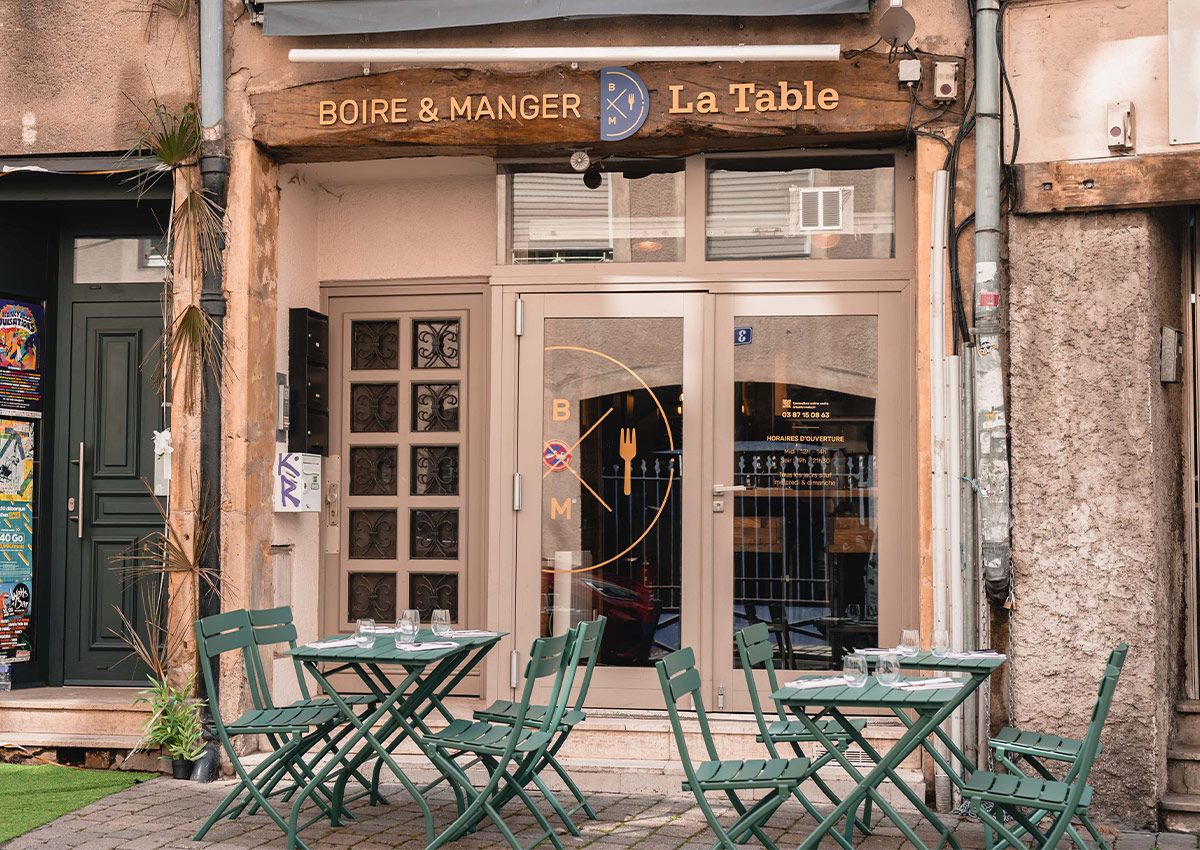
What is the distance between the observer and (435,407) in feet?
27.4

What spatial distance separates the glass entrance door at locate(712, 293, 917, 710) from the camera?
7406 millimetres

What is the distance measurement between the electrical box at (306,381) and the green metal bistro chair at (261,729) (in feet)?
5.83

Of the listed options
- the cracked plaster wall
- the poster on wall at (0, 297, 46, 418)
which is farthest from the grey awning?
the poster on wall at (0, 297, 46, 418)

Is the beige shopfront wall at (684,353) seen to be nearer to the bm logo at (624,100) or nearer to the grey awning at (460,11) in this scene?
the bm logo at (624,100)

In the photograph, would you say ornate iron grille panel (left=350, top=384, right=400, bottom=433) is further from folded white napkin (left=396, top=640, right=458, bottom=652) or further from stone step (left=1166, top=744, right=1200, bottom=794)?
stone step (left=1166, top=744, right=1200, bottom=794)

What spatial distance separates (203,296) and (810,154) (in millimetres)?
3278

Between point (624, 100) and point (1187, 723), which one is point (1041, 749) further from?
point (624, 100)

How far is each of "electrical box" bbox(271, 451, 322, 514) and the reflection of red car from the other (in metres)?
1.39

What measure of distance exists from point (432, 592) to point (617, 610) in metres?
1.25

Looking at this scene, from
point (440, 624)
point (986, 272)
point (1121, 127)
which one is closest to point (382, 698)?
point (440, 624)

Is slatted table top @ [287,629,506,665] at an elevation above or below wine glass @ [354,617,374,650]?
below

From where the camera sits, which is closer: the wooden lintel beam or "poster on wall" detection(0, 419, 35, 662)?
the wooden lintel beam

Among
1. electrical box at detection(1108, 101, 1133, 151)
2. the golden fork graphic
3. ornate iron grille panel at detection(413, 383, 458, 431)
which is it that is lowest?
the golden fork graphic

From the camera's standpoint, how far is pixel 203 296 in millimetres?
7418
